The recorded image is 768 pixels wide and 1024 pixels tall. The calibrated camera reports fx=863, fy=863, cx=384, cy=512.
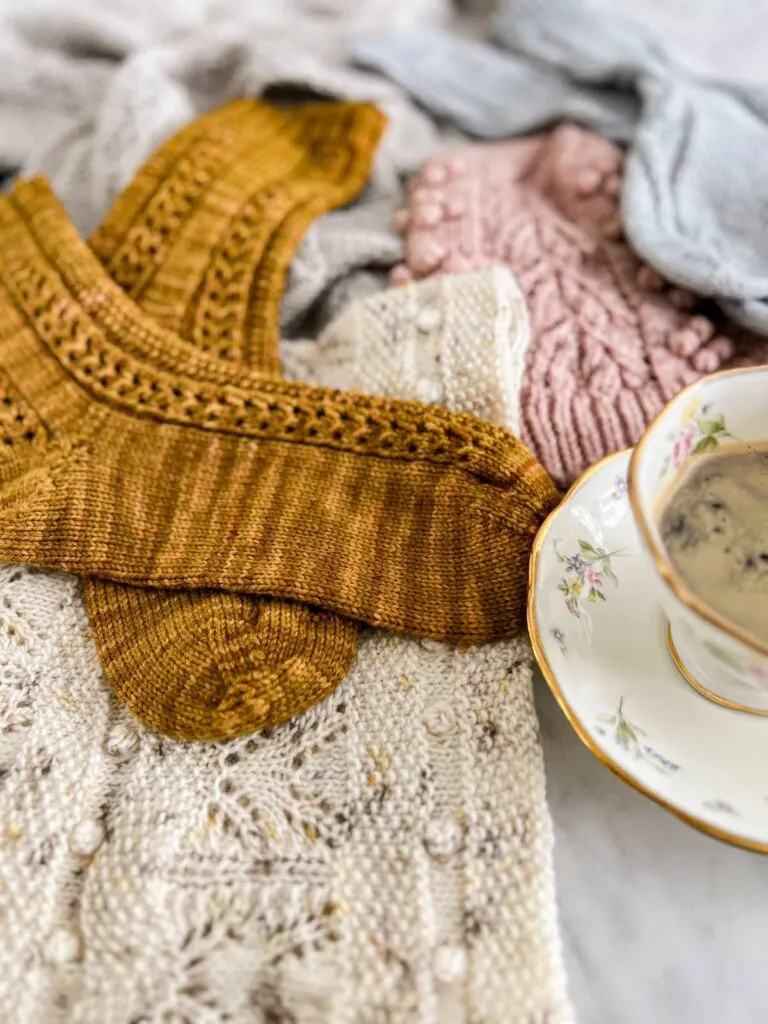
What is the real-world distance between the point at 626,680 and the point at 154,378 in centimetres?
45

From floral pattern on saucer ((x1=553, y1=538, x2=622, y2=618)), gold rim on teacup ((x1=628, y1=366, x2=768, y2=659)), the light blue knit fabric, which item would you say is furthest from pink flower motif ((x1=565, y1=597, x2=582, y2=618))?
the light blue knit fabric

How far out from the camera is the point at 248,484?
2.23 ft

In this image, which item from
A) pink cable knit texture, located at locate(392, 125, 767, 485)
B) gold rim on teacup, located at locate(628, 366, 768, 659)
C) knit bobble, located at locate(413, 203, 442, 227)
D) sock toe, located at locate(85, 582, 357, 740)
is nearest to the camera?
gold rim on teacup, located at locate(628, 366, 768, 659)

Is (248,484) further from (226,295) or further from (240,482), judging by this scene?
(226,295)

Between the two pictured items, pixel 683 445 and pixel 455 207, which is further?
pixel 455 207

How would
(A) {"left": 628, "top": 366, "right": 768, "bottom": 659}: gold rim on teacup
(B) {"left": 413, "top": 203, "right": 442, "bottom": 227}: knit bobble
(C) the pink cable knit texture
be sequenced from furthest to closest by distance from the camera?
(B) {"left": 413, "top": 203, "right": 442, "bottom": 227}: knit bobble
(C) the pink cable knit texture
(A) {"left": 628, "top": 366, "right": 768, "bottom": 659}: gold rim on teacup

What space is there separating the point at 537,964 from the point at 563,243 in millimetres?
621

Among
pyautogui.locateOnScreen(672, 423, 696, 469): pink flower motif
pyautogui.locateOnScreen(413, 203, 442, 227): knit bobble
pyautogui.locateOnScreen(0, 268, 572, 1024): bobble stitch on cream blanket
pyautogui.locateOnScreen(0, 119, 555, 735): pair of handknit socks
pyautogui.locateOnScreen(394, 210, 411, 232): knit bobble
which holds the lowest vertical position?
pyautogui.locateOnScreen(0, 268, 572, 1024): bobble stitch on cream blanket

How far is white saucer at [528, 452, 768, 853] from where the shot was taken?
526 mm

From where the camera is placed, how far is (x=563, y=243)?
0.83 meters

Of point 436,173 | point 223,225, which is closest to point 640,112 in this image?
point 436,173

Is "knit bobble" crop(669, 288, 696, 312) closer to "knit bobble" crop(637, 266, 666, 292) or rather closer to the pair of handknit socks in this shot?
"knit bobble" crop(637, 266, 666, 292)

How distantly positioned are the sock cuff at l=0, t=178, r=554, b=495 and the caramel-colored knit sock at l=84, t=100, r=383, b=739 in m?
0.04

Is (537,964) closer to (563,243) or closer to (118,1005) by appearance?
(118,1005)
